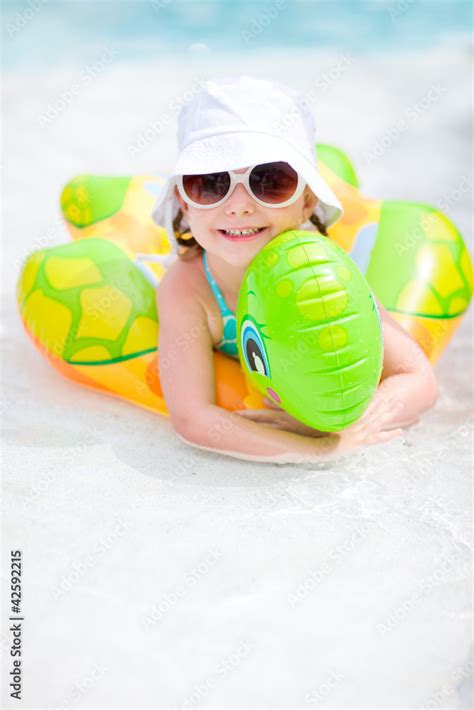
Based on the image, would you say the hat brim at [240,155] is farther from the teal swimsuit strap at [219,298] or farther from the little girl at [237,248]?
the teal swimsuit strap at [219,298]

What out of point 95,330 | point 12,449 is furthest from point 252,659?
point 95,330

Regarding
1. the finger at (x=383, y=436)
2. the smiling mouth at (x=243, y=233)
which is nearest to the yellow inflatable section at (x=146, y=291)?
the finger at (x=383, y=436)

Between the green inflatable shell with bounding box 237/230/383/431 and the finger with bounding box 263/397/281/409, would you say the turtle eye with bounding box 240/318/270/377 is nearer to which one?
the green inflatable shell with bounding box 237/230/383/431

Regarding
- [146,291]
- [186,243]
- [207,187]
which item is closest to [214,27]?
[146,291]

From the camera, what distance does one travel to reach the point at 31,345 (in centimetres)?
397

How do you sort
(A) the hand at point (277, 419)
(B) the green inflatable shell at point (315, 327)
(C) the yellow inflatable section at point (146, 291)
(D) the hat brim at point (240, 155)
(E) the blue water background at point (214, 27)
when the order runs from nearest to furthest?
1. (B) the green inflatable shell at point (315, 327)
2. (D) the hat brim at point (240, 155)
3. (A) the hand at point (277, 419)
4. (C) the yellow inflatable section at point (146, 291)
5. (E) the blue water background at point (214, 27)

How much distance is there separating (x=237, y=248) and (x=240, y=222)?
0.29 feet

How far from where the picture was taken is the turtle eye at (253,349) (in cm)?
277

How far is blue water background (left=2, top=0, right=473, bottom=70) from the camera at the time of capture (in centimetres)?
950

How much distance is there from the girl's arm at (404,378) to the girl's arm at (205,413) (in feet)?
0.17

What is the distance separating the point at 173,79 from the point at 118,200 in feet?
16.1

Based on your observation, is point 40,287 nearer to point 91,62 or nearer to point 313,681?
point 313,681

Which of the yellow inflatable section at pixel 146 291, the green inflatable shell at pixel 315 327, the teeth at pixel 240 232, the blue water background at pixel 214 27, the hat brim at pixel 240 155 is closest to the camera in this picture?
the green inflatable shell at pixel 315 327

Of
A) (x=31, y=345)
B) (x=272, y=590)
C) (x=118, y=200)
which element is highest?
(x=118, y=200)
